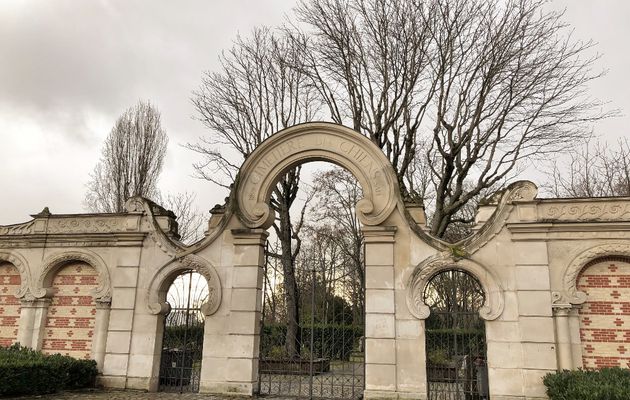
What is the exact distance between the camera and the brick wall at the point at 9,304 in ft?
37.1

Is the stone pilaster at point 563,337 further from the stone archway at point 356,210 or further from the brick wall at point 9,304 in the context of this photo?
the brick wall at point 9,304

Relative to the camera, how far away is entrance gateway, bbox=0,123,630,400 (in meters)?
8.88

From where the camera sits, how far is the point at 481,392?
30.2ft

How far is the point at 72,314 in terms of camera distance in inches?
434

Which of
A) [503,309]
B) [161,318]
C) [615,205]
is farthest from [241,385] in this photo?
[615,205]

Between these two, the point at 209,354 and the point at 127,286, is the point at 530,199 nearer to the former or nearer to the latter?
the point at 209,354

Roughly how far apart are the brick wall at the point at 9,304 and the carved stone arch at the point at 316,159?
6.26 m

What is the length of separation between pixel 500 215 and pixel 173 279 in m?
7.36

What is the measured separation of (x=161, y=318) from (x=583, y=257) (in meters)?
8.94

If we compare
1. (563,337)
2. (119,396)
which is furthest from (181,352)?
(563,337)

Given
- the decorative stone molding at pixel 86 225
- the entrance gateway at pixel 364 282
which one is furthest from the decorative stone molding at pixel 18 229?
the decorative stone molding at pixel 86 225

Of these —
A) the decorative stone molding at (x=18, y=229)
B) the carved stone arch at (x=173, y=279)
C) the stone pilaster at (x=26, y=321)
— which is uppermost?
the decorative stone molding at (x=18, y=229)

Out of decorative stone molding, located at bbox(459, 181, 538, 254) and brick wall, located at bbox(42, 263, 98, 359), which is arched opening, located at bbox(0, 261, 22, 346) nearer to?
Result: brick wall, located at bbox(42, 263, 98, 359)

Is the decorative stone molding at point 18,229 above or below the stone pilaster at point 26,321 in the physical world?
above
